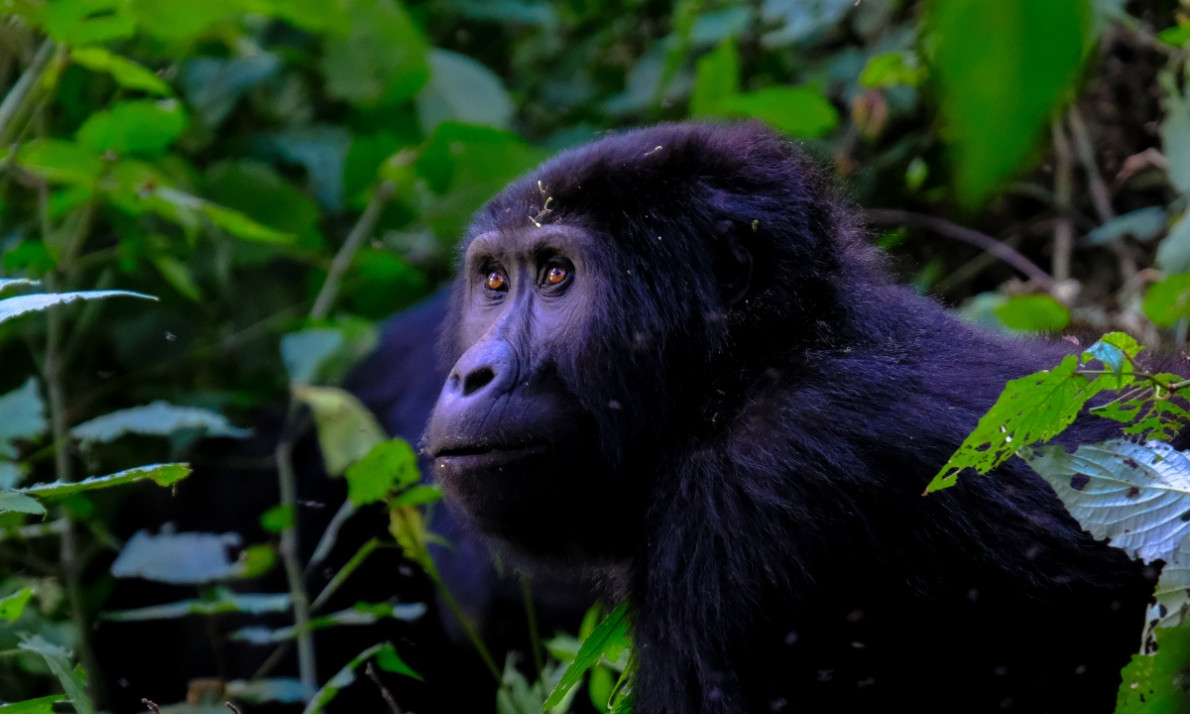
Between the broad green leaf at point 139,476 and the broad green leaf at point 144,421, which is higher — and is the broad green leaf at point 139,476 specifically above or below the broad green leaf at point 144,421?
above

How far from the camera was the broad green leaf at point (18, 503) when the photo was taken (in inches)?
69.4

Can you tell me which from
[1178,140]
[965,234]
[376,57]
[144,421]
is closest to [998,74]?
[144,421]

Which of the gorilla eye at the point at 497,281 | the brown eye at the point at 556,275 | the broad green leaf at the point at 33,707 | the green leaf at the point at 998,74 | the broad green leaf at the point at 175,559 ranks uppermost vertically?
the green leaf at the point at 998,74

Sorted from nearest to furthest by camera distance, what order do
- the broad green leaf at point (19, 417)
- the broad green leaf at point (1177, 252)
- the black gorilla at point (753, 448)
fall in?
the black gorilla at point (753, 448) < the broad green leaf at point (19, 417) < the broad green leaf at point (1177, 252)

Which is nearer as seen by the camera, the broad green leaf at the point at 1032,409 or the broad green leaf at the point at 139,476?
the broad green leaf at the point at 1032,409

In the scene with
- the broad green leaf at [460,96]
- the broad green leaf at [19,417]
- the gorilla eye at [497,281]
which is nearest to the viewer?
the broad green leaf at [19,417]

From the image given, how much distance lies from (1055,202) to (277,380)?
3.09m

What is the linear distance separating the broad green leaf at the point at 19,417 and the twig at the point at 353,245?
1435mm

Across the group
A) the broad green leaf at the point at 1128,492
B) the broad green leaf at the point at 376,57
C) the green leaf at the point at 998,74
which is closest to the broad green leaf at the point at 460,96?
the broad green leaf at the point at 376,57

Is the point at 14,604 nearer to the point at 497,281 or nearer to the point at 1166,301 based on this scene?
the point at 497,281

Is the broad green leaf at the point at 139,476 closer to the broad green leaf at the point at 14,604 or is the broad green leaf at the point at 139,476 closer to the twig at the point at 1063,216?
the broad green leaf at the point at 14,604

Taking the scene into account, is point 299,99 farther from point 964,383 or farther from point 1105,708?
point 1105,708

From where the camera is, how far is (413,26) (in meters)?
4.55

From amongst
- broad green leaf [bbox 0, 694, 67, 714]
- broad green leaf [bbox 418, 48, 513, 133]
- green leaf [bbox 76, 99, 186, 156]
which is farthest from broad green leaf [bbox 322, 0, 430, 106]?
broad green leaf [bbox 0, 694, 67, 714]
